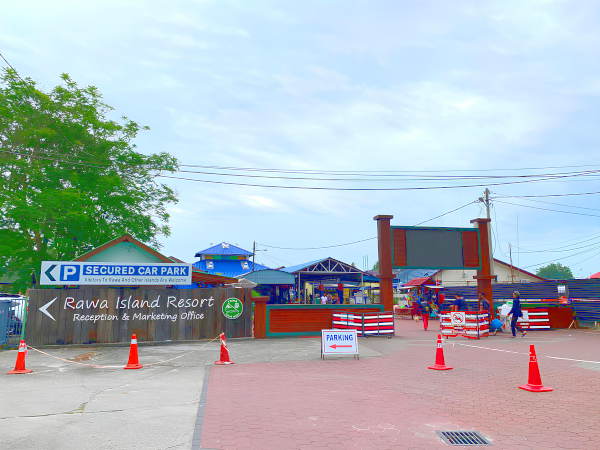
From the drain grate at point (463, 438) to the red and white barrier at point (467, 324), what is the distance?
13.6m

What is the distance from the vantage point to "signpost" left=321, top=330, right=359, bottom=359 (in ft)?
44.4

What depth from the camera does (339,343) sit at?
13.6 metres

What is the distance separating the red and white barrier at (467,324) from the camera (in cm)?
1909

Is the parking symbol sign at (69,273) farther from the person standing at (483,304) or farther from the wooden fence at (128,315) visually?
the person standing at (483,304)

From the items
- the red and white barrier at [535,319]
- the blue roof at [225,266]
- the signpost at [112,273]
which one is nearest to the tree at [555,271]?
the blue roof at [225,266]

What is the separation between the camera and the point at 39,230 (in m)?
23.9

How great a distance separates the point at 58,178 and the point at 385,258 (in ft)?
57.9

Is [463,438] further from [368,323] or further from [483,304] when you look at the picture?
[483,304]

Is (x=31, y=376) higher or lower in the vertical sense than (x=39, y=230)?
lower

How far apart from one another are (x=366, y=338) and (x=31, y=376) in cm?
1235

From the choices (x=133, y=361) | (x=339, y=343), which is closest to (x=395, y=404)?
(x=339, y=343)

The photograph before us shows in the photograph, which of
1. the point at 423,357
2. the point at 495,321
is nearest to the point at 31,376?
the point at 423,357

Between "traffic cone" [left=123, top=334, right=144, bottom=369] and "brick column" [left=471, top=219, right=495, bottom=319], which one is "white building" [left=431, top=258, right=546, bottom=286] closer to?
"brick column" [left=471, top=219, right=495, bottom=319]

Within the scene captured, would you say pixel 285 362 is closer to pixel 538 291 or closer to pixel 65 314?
pixel 65 314
